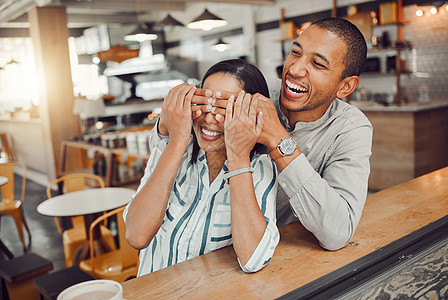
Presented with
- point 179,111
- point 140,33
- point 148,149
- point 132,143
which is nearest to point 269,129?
point 179,111

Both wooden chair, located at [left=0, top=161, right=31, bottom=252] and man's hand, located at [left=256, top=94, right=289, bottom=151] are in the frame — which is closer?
man's hand, located at [left=256, top=94, right=289, bottom=151]

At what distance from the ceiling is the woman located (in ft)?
18.4

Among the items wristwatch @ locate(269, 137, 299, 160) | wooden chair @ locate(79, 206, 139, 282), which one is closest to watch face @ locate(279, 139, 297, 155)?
wristwatch @ locate(269, 137, 299, 160)

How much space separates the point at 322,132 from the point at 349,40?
0.31 meters

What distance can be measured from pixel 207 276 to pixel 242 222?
17 cm

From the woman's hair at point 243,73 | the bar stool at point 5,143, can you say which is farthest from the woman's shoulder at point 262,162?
the bar stool at point 5,143

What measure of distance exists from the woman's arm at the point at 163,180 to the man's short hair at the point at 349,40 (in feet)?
1.54

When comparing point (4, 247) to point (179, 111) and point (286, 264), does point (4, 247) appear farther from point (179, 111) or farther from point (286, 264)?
point (286, 264)

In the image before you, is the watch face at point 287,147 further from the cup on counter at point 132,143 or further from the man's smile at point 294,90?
the cup on counter at point 132,143

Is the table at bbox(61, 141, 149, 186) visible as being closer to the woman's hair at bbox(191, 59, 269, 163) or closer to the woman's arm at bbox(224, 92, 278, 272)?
the woman's hair at bbox(191, 59, 269, 163)

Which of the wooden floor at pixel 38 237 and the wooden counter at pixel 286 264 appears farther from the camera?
the wooden floor at pixel 38 237

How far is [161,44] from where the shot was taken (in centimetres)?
1319

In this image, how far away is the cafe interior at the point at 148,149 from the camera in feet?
3.61

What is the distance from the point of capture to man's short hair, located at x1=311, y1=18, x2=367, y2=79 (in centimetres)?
Result: 126
